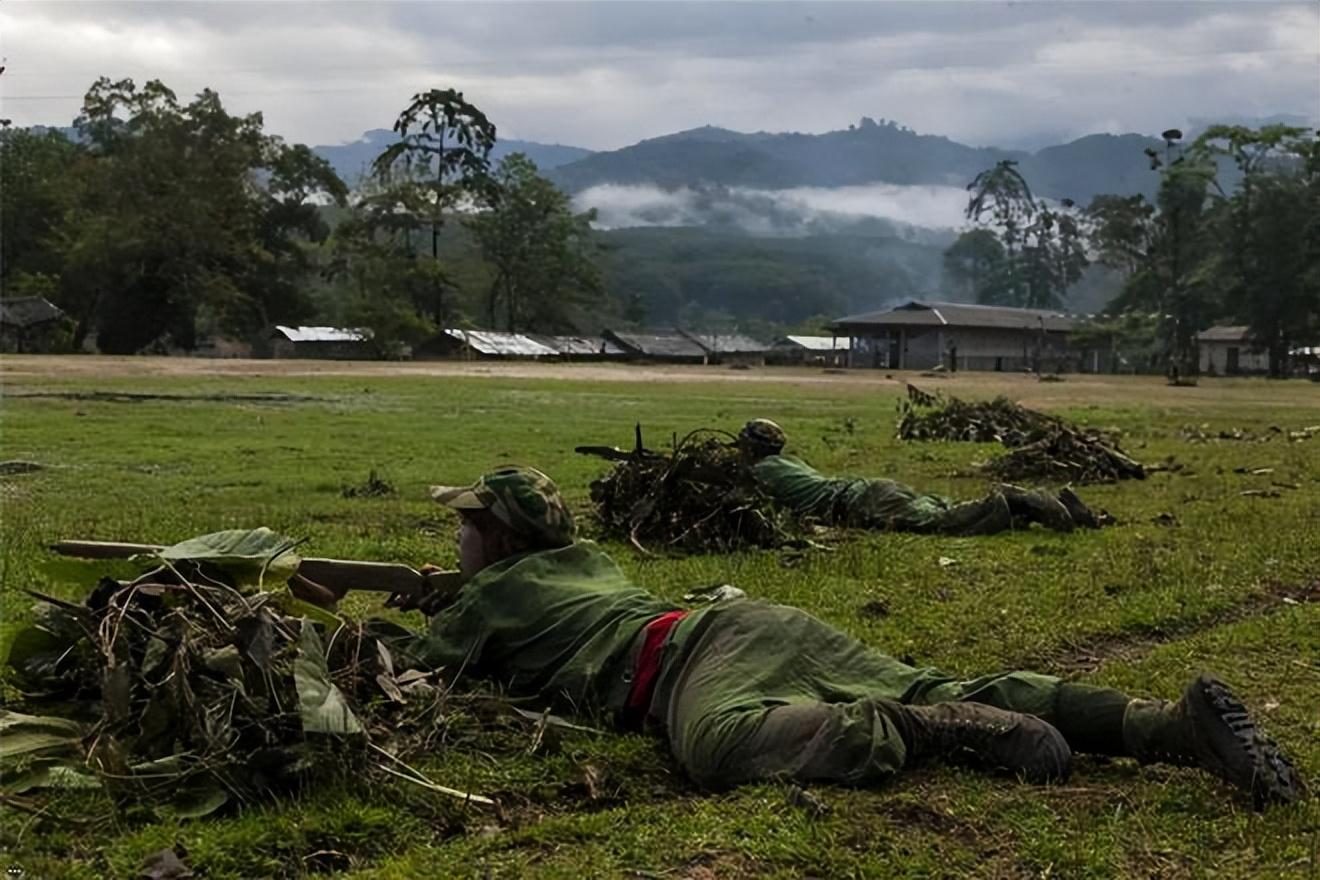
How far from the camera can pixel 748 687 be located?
449cm

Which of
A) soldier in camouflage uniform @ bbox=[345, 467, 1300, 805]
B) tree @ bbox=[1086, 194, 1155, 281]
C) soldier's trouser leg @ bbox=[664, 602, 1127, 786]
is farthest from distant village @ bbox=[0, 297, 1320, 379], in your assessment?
soldier's trouser leg @ bbox=[664, 602, 1127, 786]

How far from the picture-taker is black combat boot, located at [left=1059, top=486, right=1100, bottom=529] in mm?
10734

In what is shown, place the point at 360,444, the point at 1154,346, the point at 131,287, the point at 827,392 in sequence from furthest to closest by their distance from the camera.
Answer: the point at 1154,346 < the point at 131,287 < the point at 827,392 < the point at 360,444

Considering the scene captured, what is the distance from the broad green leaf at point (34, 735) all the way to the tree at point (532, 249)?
81.1 m

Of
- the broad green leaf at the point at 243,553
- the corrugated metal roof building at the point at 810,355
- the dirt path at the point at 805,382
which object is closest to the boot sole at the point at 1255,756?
the broad green leaf at the point at 243,553

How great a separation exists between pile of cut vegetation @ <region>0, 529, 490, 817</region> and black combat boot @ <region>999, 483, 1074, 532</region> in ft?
21.6

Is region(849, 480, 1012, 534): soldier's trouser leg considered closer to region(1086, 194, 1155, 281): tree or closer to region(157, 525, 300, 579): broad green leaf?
region(157, 525, 300, 579): broad green leaf

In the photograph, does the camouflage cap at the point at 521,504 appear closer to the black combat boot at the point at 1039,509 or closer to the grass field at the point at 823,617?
the grass field at the point at 823,617

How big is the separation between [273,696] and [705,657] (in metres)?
1.42

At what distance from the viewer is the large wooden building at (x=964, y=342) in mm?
83938

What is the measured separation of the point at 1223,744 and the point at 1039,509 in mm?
6654

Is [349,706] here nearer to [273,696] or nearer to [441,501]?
[273,696]

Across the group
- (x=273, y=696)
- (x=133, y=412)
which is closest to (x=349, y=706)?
(x=273, y=696)

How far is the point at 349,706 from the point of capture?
14.4 feet
